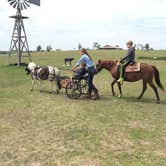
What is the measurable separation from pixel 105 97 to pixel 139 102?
1578 millimetres

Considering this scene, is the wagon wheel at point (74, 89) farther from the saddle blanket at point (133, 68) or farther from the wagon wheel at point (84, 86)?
the saddle blanket at point (133, 68)

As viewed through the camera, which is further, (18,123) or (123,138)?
(18,123)

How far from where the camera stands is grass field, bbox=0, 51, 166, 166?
6371 millimetres

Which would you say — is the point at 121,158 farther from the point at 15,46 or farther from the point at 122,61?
the point at 15,46

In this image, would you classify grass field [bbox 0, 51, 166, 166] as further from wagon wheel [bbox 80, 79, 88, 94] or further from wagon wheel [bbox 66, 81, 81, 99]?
wagon wheel [bbox 80, 79, 88, 94]

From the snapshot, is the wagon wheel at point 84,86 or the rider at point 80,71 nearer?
the rider at point 80,71

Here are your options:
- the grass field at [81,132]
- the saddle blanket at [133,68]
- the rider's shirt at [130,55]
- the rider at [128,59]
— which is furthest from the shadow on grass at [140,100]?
the rider's shirt at [130,55]

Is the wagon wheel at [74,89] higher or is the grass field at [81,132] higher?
the wagon wheel at [74,89]

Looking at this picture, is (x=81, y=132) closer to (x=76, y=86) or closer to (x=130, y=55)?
(x=76, y=86)

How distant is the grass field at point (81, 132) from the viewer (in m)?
6.37

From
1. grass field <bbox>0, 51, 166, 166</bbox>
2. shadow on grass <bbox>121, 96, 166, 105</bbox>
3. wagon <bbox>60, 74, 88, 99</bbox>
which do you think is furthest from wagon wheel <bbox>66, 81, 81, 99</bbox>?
shadow on grass <bbox>121, 96, 166, 105</bbox>

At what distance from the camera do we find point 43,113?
1024 centimetres

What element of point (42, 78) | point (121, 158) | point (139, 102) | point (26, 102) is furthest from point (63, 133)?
point (42, 78)

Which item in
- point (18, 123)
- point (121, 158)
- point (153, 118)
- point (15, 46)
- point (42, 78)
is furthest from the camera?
point (15, 46)
